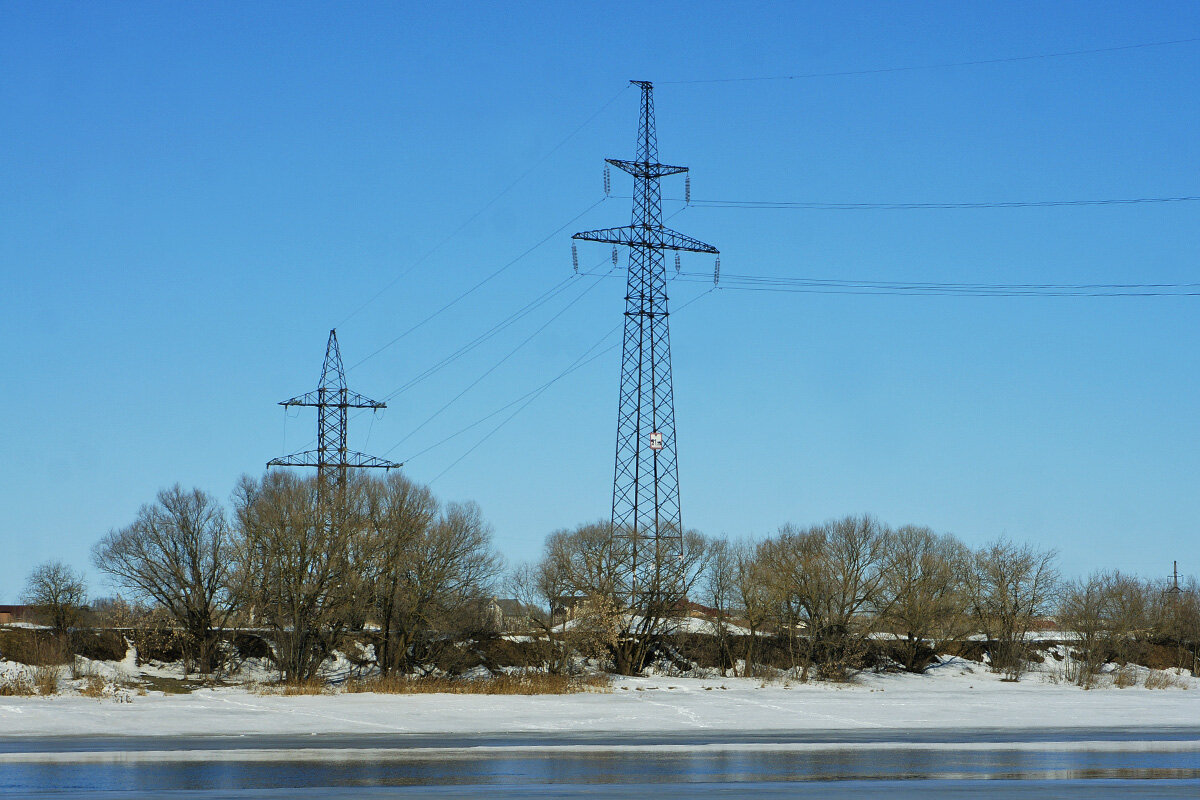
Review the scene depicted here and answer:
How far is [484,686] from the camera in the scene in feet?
150

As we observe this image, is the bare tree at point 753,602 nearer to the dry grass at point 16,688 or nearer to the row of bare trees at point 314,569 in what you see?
the row of bare trees at point 314,569

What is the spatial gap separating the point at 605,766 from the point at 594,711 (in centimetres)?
1637

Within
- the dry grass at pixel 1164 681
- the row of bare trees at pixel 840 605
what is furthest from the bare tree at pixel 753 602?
the dry grass at pixel 1164 681

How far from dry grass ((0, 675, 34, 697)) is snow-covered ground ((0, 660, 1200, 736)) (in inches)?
56.1

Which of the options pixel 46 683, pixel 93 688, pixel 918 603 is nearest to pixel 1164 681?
pixel 918 603

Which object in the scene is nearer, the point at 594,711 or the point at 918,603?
the point at 594,711

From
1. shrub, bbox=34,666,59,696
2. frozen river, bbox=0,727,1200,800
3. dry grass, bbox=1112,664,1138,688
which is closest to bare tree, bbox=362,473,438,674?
shrub, bbox=34,666,59,696

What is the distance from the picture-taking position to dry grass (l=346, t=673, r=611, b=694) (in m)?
44.6

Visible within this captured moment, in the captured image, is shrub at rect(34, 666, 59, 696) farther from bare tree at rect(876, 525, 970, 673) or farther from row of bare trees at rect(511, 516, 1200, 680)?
bare tree at rect(876, 525, 970, 673)

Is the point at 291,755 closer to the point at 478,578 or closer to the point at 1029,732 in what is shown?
the point at 1029,732

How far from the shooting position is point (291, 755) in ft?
69.5

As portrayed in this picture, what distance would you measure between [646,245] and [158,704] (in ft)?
88.0

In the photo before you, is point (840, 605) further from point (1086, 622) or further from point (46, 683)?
point (46, 683)

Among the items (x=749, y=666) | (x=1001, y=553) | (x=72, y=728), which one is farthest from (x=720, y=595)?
(x=72, y=728)
